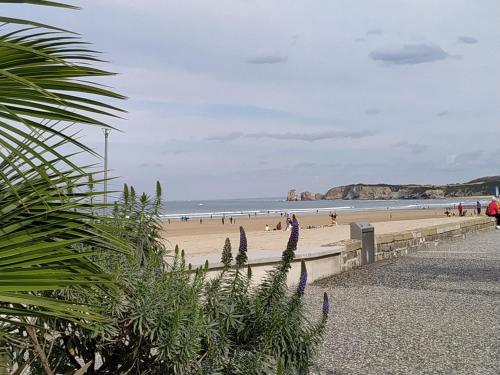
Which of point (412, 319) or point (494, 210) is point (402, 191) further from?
point (412, 319)

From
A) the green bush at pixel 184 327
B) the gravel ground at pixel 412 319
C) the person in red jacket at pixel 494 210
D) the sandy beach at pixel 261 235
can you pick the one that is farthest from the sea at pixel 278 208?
the green bush at pixel 184 327

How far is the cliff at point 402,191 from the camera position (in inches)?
6437

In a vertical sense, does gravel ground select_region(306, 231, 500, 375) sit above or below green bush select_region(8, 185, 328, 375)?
below

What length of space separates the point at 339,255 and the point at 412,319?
3892mm

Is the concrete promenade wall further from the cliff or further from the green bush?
the cliff

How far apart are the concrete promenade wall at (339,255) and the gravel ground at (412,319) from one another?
25 centimetres

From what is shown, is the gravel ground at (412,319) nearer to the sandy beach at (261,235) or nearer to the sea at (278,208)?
the sandy beach at (261,235)

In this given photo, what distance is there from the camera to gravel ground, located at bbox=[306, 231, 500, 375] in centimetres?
511

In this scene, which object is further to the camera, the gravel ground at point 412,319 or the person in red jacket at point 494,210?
the person in red jacket at point 494,210

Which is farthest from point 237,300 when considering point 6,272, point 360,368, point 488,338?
point 488,338

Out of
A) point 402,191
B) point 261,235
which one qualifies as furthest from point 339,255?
point 402,191

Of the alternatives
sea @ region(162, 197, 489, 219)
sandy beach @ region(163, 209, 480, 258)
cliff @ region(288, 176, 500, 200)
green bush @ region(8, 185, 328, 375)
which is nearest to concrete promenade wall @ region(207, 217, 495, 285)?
sandy beach @ region(163, 209, 480, 258)

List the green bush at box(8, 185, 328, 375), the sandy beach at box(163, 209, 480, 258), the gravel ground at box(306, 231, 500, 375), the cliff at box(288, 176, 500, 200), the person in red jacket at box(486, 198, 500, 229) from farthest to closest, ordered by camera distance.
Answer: the cliff at box(288, 176, 500, 200), the person in red jacket at box(486, 198, 500, 229), the sandy beach at box(163, 209, 480, 258), the gravel ground at box(306, 231, 500, 375), the green bush at box(8, 185, 328, 375)

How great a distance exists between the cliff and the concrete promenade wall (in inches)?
5916
